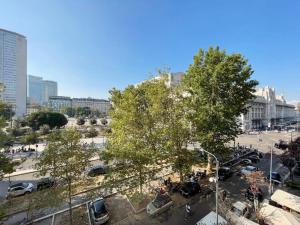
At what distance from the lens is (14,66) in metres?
136

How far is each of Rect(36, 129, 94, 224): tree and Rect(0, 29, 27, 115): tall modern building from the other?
138 m

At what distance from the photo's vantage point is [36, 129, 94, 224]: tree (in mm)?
14703

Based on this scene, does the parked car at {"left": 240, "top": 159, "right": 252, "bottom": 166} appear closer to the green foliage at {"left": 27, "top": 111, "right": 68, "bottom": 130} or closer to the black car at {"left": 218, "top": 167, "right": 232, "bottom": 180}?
the black car at {"left": 218, "top": 167, "right": 232, "bottom": 180}

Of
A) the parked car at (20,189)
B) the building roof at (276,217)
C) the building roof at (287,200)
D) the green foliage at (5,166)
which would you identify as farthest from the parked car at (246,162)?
the green foliage at (5,166)

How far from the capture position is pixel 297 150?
89.2 feet

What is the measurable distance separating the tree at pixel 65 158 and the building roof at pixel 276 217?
1455cm

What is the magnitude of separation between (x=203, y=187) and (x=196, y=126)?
737 centimetres

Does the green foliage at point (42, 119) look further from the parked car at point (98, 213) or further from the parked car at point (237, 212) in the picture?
the parked car at point (237, 212)

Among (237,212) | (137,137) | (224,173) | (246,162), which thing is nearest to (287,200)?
(237,212)

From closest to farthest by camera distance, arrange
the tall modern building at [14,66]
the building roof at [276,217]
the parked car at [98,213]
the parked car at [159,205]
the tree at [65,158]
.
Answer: the building roof at [276,217] → the tree at [65,158] → the parked car at [98,213] → the parked car at [159,205] → the tall modern building at [14,66]

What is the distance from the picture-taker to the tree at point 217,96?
23.0 metres

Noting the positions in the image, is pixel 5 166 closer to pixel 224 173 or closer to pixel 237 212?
pixel 237 212

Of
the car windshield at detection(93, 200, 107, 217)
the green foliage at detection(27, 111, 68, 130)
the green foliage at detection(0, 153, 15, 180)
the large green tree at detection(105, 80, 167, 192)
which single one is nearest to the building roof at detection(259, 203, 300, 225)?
the large green tree at detection(105, 80, 167, 192)

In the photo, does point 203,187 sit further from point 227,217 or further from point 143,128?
point 143,128
